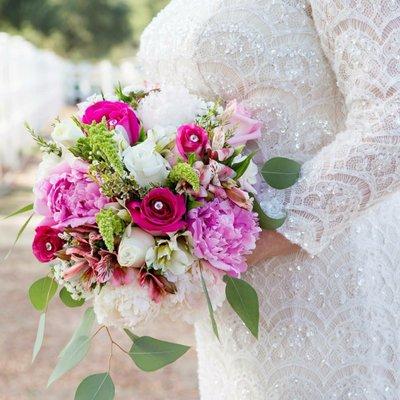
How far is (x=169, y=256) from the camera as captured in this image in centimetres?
163

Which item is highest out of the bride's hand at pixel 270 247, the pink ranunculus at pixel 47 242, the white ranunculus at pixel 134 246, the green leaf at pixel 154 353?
the white ranunculus at pixel 134 246

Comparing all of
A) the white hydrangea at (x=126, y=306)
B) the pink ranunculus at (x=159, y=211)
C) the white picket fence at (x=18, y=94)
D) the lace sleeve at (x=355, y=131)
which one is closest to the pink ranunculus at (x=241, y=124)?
the lace sleeve at (x=355, y=131)

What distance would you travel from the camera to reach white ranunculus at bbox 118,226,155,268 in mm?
1623

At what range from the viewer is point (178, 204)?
163cm

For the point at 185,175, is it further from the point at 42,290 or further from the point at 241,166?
the point at 42,290

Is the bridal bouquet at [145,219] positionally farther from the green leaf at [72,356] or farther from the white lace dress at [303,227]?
the white lace dress at [303,227]

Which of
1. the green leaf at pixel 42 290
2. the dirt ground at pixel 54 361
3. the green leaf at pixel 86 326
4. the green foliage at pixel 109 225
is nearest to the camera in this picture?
the green foliage at pixel 109 225

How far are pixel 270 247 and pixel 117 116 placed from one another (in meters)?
0.40

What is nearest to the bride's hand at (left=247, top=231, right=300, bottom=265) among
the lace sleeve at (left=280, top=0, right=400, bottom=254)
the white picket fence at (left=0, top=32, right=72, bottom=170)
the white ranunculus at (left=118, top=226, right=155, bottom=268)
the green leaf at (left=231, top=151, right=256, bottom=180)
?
the lace sleeve at (left=280, top=0, right=400, bottom=254)

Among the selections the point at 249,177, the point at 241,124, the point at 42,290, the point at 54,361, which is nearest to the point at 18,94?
the point at 54,361

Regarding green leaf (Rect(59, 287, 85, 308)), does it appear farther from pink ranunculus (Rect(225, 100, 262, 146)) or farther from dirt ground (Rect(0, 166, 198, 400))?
dirt ground (Rect(0, 166, 198, 400))

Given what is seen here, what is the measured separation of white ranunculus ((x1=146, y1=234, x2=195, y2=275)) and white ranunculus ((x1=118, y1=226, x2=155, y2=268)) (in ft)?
0.04

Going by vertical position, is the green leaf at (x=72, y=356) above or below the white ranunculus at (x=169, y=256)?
below

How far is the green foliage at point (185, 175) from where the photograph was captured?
1.63 m
